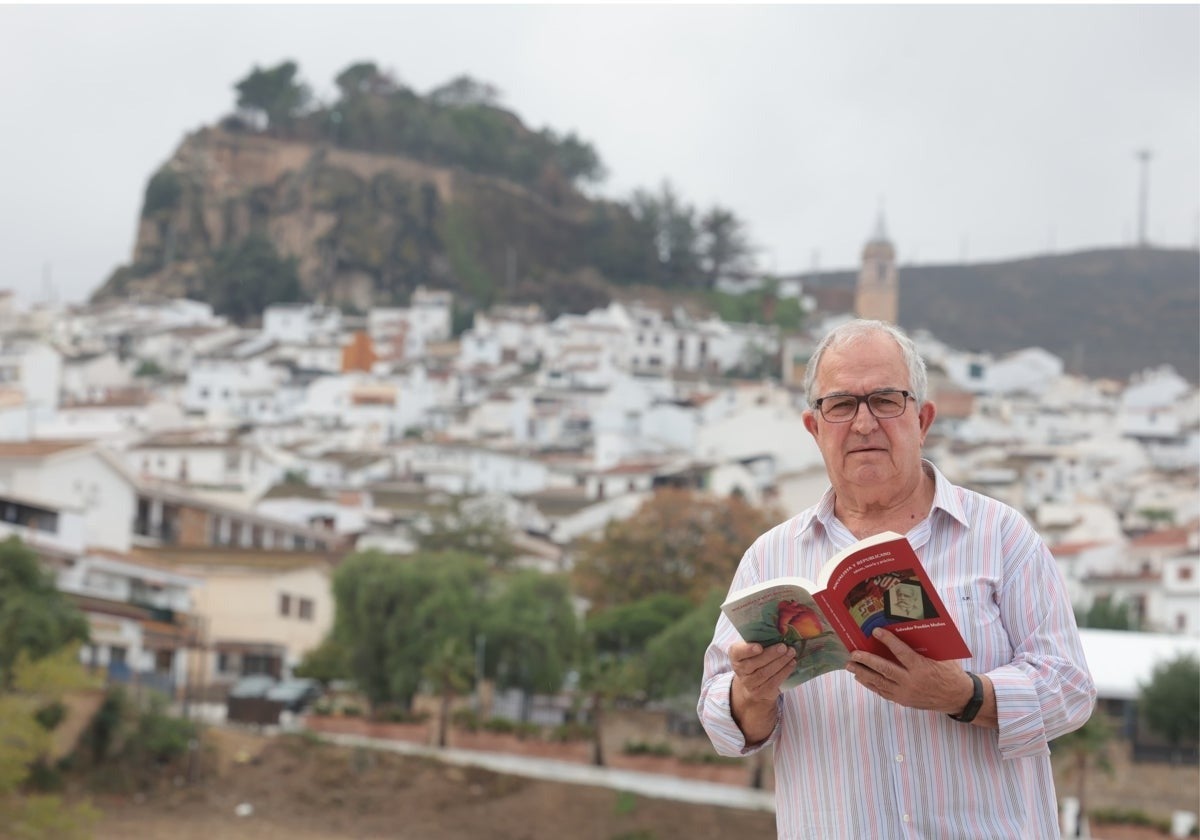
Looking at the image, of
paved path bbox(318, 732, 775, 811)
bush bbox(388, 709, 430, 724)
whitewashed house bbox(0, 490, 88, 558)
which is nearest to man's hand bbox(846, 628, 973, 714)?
paved path bbox(318, 732, 775, 811)

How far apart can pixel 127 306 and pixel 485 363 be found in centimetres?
2181

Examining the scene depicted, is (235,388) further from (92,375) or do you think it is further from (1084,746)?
(1084,746)

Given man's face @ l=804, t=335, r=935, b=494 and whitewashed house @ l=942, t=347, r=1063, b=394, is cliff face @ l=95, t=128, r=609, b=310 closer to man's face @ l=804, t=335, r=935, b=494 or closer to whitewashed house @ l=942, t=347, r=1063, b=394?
whitewashed house @ l=942, t=347, r=1063, b=394

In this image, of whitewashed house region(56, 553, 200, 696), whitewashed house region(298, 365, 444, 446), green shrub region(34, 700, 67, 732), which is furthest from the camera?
whitewashed house region(298, 365, 444, 446)

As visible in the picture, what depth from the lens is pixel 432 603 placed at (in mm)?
28062

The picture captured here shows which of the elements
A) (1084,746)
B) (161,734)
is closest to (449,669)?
(161,734)

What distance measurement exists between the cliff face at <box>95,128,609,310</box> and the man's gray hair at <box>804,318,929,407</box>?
84.2 meters

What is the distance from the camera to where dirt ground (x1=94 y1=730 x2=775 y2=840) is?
24.9 metres

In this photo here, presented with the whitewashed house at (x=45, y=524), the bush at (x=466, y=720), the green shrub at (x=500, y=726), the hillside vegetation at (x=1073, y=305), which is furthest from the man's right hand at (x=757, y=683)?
the hillside vegetation at (x=1073, y=305)

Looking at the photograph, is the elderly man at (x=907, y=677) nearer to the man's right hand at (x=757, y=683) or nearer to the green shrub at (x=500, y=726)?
the man's right hand at (x=757, y=683)

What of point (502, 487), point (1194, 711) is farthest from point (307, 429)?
point (1194, 711)

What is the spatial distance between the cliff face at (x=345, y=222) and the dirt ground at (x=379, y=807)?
61.1 m

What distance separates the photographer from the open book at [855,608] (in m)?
2.99

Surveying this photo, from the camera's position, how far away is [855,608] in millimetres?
3061
